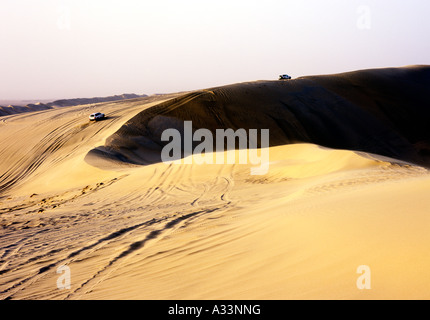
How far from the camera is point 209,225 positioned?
289 inches

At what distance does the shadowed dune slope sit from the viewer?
28031 mm

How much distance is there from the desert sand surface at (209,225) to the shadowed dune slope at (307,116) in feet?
14.0

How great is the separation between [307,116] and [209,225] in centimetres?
2635

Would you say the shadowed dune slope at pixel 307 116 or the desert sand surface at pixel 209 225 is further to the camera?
the shadowed dune slope at pixel 307 116

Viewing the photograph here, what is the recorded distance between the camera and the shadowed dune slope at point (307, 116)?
28031mm

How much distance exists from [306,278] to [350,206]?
9.10 feet

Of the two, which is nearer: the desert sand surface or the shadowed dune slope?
the desert sand surface

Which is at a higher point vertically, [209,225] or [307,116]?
[307,116]

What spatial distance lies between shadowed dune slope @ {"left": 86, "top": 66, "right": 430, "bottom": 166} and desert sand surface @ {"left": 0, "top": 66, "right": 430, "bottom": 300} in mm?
4262

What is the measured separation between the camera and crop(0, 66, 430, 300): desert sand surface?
435cm

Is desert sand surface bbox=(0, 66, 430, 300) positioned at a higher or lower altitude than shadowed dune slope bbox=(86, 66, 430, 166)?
lower

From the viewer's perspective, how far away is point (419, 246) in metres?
4.39

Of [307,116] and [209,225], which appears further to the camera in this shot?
[307,116]

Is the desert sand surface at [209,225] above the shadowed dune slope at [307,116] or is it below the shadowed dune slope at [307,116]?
below
